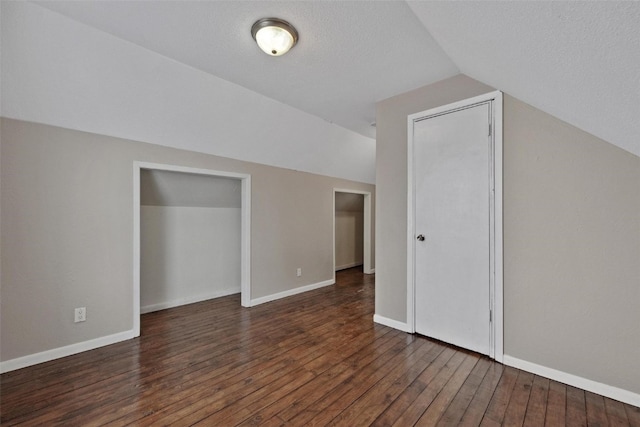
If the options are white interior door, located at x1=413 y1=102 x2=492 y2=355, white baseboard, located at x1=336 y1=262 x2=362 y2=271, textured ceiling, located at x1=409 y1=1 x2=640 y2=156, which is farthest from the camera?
white baseboard, located at x1=336 y1=262 x2=362 y2=271

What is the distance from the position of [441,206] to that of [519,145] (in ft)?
2.53

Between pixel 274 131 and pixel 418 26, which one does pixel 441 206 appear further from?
pixel 274 131

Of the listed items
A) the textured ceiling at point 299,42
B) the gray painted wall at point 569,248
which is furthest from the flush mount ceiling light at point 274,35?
the gray painted wall at point 569,248

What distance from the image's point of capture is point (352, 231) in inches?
251

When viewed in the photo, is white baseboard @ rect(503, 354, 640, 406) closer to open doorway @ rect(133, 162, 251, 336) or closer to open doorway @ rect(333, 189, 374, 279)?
open doorway @ rect(133, 162, 251, 336)

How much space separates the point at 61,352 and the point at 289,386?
203 cm

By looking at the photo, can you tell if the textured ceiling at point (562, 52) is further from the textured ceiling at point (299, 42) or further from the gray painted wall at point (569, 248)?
the textured ceiling at point (299, 42)

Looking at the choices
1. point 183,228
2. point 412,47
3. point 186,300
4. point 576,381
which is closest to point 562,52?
point 412,47

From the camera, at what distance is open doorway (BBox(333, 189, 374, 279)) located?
5.70 m

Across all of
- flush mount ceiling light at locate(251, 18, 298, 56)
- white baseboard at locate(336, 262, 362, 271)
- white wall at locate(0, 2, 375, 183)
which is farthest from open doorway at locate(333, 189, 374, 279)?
flush mount ceiling light at locate(251, 18, 298, 56)

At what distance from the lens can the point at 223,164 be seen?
10.9 feet

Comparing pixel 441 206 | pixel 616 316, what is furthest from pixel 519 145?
pixel 616 316

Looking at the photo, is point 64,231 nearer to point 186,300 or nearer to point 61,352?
point 61,352

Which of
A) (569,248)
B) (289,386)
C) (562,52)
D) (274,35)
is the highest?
(274,35)
